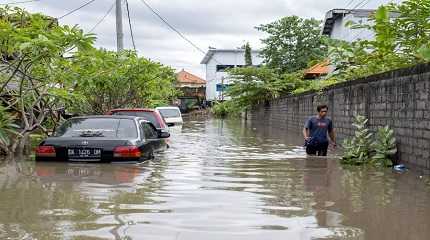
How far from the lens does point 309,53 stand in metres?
51.2

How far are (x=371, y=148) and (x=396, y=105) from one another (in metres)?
1.07

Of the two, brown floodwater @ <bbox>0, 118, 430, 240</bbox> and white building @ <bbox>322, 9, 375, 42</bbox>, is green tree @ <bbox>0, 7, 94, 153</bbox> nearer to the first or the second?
brown floodwater @ <bbox>0, 118, 430, 240</bbox>

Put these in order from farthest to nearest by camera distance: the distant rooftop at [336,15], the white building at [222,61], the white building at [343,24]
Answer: the white building at [222,61]
the distant rooftop at [336,15]
the white building at [343,24]

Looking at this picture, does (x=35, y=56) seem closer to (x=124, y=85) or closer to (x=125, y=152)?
(x=125, y=152)

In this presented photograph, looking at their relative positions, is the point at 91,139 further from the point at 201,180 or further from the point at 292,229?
the point at 292,229

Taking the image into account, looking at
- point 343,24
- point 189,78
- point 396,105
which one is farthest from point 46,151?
point 189,78

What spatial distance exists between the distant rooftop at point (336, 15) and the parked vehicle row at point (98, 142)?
24.1m

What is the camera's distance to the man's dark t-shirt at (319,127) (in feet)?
41.7

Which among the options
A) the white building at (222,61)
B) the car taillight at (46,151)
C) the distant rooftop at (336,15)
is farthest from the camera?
the white building at (222,61)

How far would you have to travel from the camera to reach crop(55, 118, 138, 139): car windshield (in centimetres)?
1111

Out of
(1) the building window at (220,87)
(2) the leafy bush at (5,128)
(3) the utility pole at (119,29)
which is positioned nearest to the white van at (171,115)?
(3) the utility pole at (119,29)

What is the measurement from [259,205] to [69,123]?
561 cm

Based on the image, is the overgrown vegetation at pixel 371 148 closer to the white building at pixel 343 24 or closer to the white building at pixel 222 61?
the white building at pixel 343 24

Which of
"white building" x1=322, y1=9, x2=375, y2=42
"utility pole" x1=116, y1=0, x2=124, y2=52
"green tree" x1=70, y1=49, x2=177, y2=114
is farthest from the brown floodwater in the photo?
"white building" x1=322, y1=9, x2=375, y2=42
